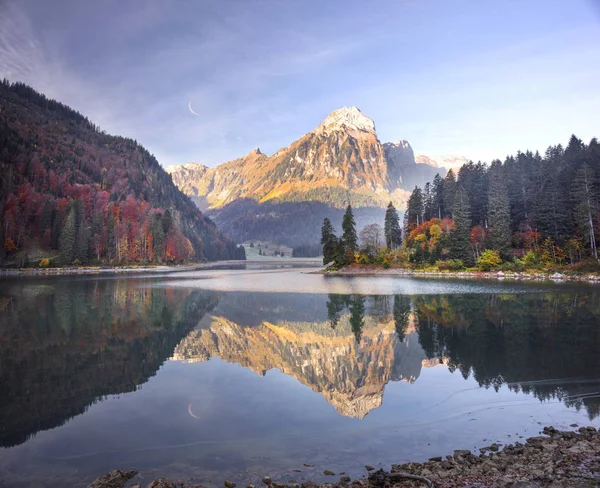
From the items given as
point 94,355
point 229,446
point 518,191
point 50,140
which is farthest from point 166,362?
point 50,140

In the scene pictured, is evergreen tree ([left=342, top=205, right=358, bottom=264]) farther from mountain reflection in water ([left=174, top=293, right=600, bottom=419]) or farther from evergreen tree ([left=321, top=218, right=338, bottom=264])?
mountain reflection in water ([left=174, top=293, right=600, bottom=419])

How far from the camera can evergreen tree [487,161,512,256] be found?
84062 millimetres

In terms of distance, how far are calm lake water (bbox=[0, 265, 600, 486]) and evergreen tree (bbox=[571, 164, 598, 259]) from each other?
47.2 meters

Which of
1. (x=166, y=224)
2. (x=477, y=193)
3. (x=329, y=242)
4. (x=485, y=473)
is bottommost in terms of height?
(x=485, y=473)

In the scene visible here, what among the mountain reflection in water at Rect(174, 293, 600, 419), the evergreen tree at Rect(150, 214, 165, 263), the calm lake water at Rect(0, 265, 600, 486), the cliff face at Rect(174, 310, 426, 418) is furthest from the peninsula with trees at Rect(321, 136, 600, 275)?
the evergreen tree at Rect(150, 214, 165, 263)

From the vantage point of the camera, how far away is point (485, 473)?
8.91 metres

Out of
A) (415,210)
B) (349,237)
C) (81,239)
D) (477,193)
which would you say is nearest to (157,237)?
(81,239)

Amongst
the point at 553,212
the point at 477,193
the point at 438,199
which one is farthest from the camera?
the point at 438,199

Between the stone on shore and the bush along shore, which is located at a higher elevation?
the stone on shore

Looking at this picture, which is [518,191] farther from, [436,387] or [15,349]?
[15,349]

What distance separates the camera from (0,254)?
360 feet

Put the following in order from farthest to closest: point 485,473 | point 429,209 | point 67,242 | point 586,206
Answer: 1. point 67,242
2. point 429,209
3. point 586,206
4. point 485,473

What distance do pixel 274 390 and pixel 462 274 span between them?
7683 centimetres

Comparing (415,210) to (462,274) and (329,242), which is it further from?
(462,274)
